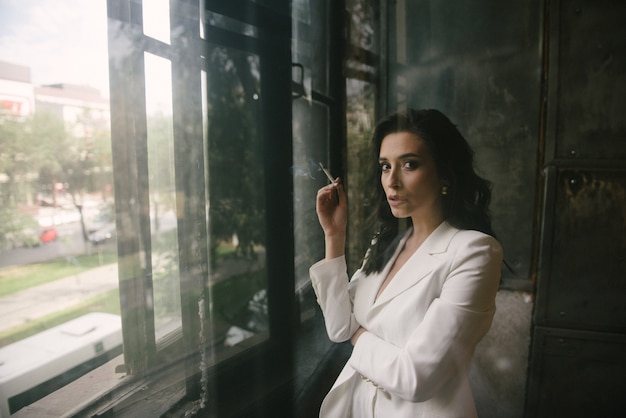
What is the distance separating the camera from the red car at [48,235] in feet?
2.69

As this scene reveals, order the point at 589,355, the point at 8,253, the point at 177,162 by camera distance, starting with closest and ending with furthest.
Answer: the point at 8,253
the point at 177,162
the point at 589,355

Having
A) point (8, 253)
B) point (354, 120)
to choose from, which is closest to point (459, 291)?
point (354, 120)

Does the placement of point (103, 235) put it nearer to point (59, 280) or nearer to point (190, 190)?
point (59, 280)

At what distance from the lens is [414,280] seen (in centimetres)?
105

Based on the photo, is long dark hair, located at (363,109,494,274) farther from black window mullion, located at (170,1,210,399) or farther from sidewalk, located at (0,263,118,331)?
sidewalk, located at (0,263,118,331)

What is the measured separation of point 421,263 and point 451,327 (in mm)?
189

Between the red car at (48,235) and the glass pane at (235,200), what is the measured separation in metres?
0.46

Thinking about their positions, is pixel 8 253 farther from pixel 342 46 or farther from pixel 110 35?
pixel 342 46

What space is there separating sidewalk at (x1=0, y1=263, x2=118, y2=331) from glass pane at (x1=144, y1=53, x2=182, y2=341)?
141mm

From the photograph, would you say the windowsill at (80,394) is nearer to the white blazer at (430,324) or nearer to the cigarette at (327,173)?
the white blazer at (430,324)

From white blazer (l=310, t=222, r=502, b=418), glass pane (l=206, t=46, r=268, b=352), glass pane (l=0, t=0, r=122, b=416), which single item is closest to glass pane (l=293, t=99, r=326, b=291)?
glass pane (l=206, t=46, r=268, b=352)

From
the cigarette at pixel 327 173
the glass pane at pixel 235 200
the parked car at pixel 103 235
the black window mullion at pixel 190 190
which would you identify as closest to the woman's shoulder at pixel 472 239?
the cigarette at pixel 327 173

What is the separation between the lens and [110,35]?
90 centimetres

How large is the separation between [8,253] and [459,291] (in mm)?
1038
